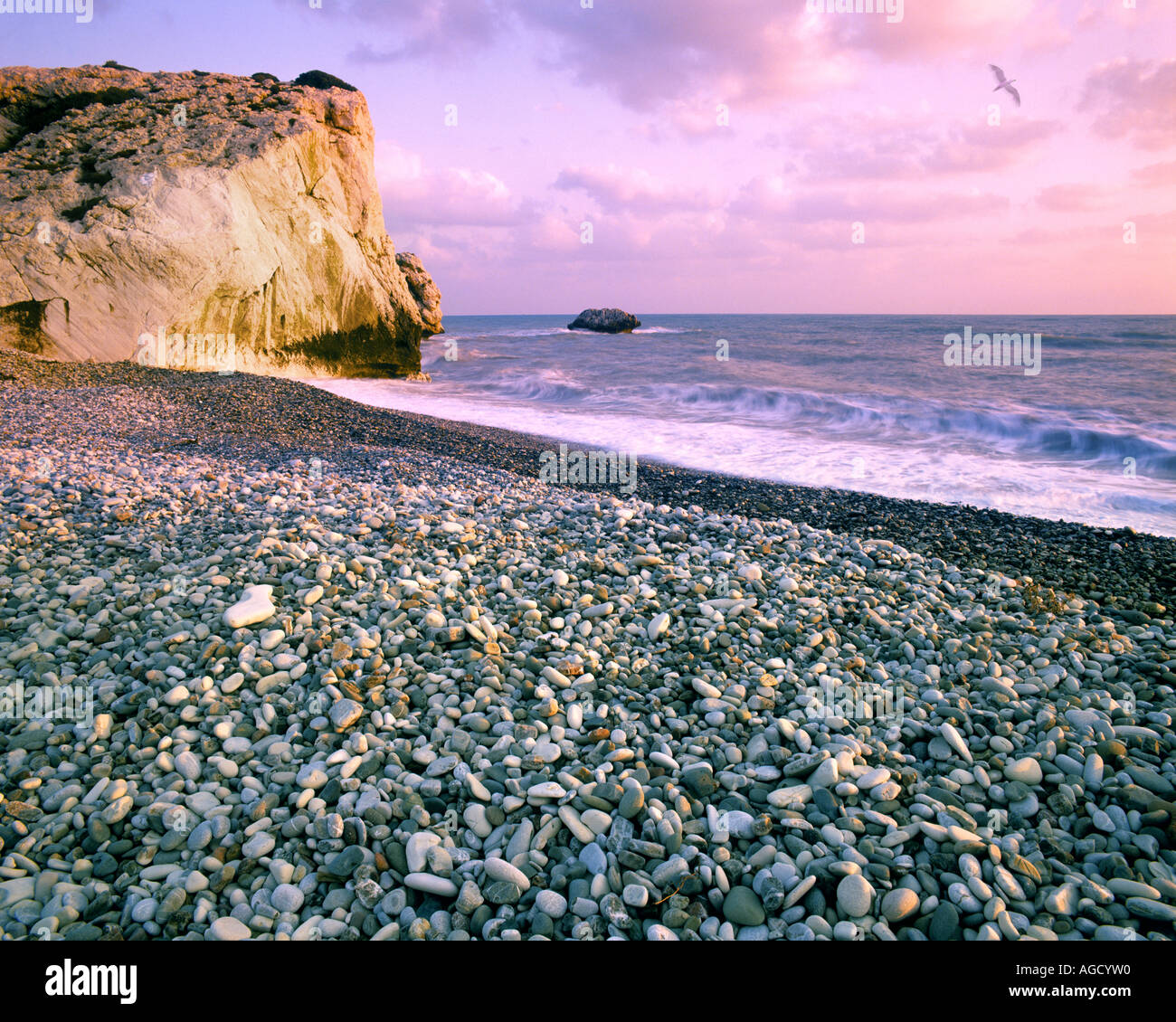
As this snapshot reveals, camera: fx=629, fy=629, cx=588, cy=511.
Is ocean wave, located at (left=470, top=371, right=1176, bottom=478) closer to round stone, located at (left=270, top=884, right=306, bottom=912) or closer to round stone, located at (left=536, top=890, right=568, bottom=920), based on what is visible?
round stone, located at (left=536, top=890, right=568, bottom=920)

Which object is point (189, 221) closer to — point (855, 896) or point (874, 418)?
point (874, 418)

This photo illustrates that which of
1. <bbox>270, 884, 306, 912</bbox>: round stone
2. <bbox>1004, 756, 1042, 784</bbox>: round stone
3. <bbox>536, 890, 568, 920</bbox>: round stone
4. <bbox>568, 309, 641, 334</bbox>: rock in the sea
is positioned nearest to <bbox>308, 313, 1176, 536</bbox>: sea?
<bbox>1004, 756, 1042, 784</bbox>: round stone

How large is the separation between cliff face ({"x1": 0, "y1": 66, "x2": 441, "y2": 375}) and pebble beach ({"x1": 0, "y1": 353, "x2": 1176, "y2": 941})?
50.2 ft

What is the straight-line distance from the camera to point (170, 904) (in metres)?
2.64

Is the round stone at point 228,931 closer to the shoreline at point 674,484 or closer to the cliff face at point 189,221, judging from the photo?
the shoreline at point 674,484

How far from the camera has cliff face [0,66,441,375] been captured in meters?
18.2

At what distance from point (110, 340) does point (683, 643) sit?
850 inches

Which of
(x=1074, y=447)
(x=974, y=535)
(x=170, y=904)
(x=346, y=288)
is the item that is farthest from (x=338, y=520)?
(x=346, y=288)

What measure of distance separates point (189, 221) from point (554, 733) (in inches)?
886

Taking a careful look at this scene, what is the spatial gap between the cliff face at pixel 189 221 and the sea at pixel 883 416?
11.4 feet

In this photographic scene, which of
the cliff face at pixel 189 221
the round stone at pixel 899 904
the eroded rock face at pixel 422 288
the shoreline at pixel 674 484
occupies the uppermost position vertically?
the eroded rock face at pixel 422 288

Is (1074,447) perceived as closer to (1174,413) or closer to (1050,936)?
(1174,413)

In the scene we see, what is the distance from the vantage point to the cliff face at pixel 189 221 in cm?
1819

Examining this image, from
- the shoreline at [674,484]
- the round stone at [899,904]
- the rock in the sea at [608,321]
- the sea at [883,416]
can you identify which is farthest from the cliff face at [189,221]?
the rock in the sea at [608,321]
